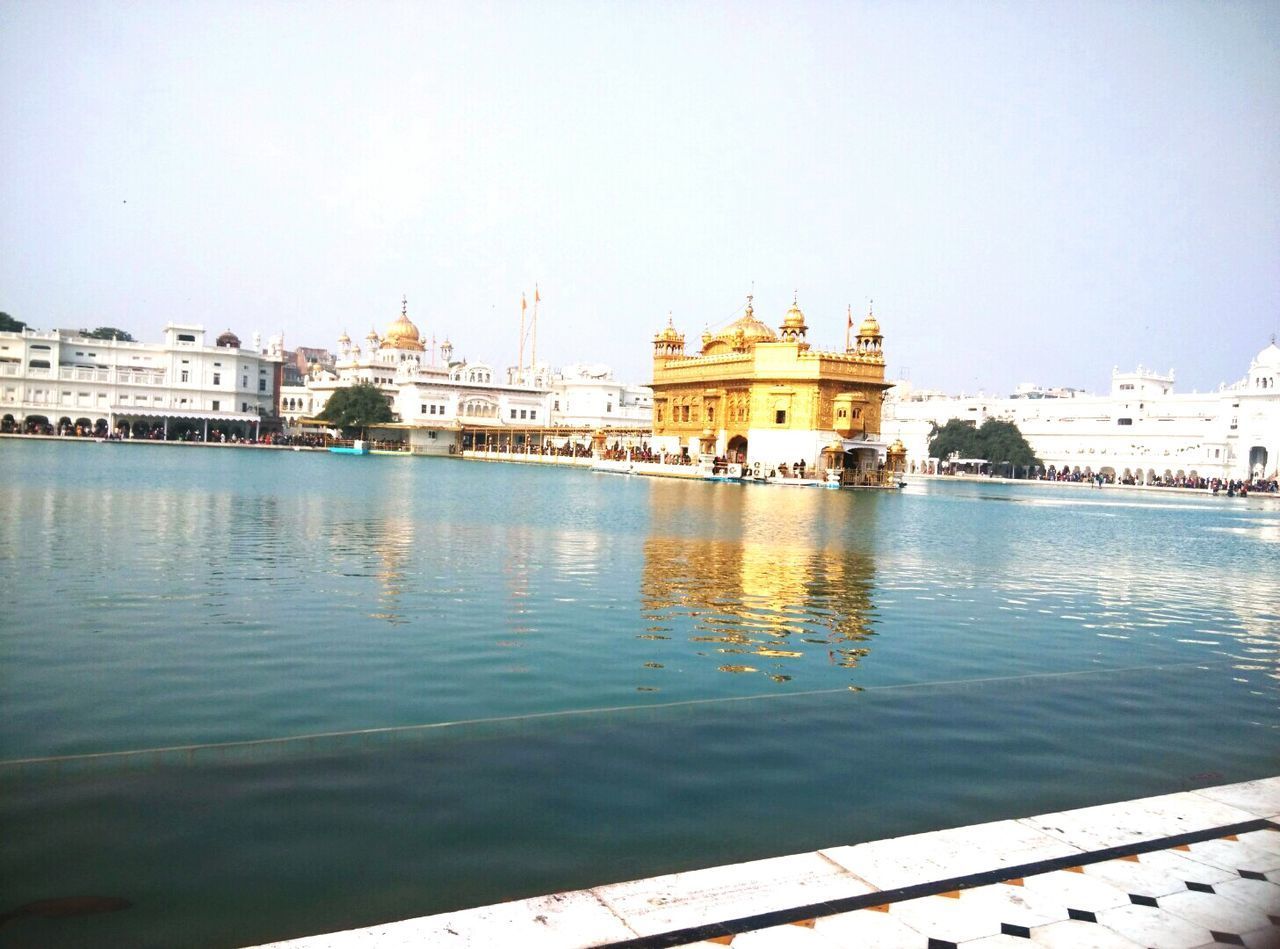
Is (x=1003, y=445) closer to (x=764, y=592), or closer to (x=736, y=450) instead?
(x=736, y=450)

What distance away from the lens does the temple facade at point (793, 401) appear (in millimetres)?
50156

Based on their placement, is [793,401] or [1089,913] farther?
[793,401]

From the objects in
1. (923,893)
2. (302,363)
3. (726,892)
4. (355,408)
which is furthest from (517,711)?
(302,363)

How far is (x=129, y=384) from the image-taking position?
77312 millimetres

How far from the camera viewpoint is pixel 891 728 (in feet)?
24.2

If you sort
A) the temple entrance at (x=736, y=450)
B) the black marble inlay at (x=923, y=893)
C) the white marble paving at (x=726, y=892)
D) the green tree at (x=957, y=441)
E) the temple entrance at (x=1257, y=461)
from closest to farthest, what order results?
the black marble inlay at (x=923, y=893) < the white marble paving at (x=726, y=892) < the temple entrance at (x=736, y=450) < the temple entrance at (x=1257, y=461) < the green tree at (x=957, y=441)

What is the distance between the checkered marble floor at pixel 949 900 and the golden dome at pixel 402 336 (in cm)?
9266

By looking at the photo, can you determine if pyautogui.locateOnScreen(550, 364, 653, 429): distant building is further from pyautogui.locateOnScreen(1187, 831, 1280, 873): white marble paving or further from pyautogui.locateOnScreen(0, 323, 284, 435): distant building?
pyautogui.locateOnScreen(1187, 831, 1280, 873): white marble paving

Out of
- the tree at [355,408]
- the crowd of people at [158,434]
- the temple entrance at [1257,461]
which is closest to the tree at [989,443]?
the temple entrance at [1257,461]

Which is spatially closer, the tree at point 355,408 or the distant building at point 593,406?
the tree at point 355,408

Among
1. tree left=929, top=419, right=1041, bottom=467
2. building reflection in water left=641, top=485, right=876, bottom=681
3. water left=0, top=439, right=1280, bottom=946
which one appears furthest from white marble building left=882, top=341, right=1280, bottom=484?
water left=0, top=439, right=1280, bottom=946

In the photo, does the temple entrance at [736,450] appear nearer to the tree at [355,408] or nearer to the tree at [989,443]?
the tree at [355,408]

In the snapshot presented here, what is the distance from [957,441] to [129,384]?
63.2 meters

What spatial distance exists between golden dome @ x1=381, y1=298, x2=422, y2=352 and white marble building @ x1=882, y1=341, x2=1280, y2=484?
4328cm
